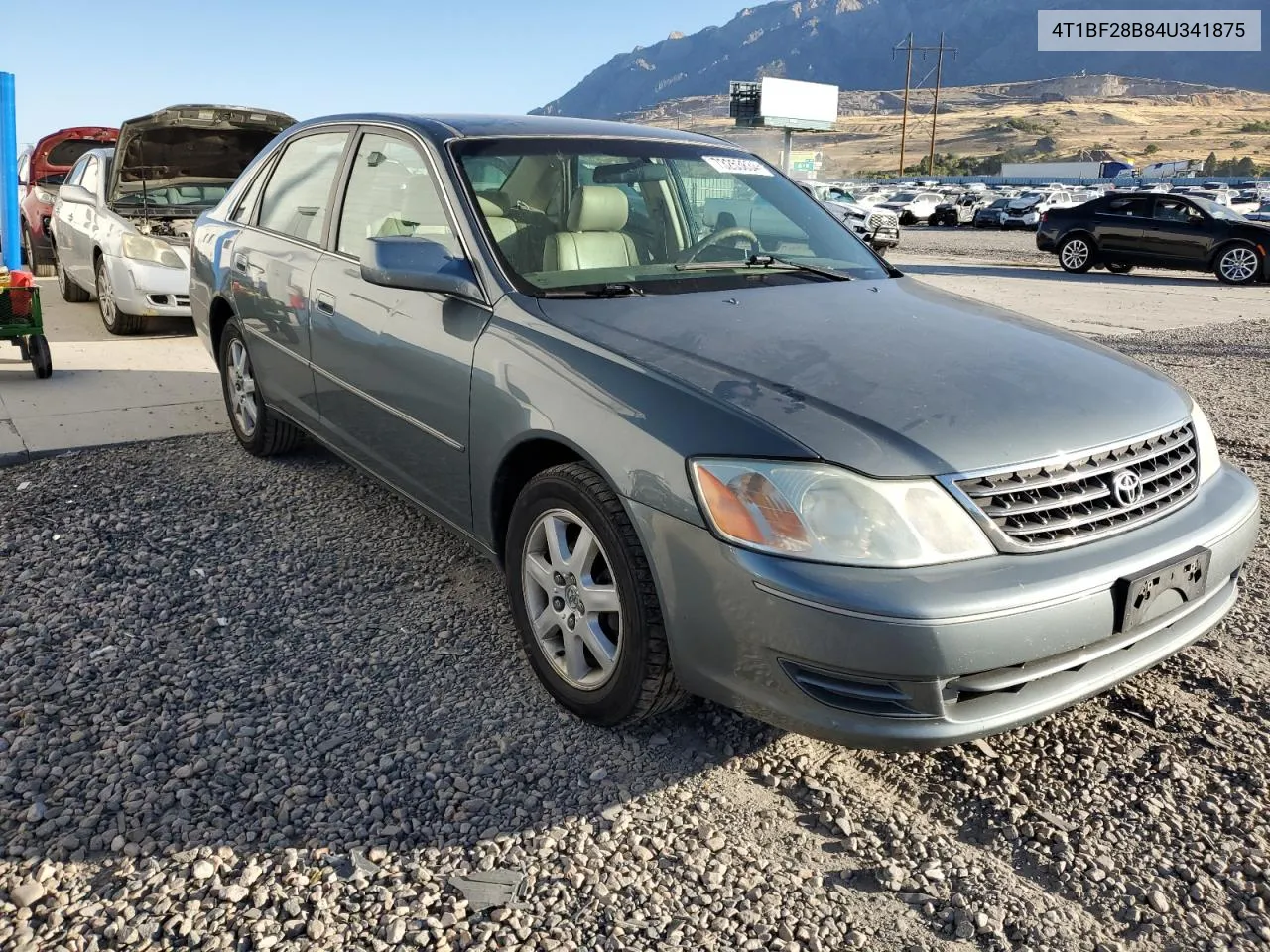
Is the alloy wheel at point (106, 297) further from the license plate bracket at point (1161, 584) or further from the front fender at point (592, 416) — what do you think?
the license plate bracket at point (1161, 584)

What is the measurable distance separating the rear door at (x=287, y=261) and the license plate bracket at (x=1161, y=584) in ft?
10.0

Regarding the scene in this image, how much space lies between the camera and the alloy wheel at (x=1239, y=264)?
1731 centimetres

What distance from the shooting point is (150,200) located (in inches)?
345

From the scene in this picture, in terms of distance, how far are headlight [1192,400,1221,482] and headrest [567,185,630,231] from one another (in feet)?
6.29

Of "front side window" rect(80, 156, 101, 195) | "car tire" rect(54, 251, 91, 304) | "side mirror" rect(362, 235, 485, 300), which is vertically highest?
"front side window" rect(80, 156, 101, 195)

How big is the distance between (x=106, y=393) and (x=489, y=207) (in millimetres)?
4281

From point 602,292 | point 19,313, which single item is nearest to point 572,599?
point 602,292

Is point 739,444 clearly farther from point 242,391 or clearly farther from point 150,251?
point 150,251

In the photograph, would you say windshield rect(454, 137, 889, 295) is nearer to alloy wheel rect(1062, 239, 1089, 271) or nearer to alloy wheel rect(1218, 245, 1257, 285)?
alloy wheel rect(1218, 245, 1257, 285)

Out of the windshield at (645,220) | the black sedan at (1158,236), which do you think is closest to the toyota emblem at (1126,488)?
the windshield at (645,220)

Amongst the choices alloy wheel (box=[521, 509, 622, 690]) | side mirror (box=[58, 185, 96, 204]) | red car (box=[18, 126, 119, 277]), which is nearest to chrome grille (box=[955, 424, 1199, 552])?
alloy wheel (box=[521, 509, 622, 690])

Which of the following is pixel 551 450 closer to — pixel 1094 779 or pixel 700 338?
pixel 700 338

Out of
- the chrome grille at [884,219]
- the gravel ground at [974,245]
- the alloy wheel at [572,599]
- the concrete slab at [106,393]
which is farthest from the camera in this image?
the gravel ground at [974,245]

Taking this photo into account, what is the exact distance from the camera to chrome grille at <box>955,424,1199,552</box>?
2.36 meters
